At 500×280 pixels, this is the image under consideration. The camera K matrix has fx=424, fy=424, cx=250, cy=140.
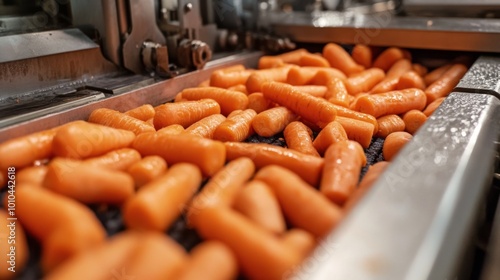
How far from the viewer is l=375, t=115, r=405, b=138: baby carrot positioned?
168 cm

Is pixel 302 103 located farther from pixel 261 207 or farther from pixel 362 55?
pixel 362 55

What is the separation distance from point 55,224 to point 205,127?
2.42 feet

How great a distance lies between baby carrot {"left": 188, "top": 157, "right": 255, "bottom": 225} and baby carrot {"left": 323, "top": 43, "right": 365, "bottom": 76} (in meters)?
1.39

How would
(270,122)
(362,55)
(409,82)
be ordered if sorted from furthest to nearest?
(362,55), (409,82), (270,122)

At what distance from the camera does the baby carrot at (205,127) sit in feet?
4.86

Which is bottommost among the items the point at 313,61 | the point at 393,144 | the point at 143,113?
the point at 393,144

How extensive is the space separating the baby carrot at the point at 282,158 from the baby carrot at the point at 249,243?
0.34m

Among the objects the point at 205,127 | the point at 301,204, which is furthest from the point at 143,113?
the point at 301,204

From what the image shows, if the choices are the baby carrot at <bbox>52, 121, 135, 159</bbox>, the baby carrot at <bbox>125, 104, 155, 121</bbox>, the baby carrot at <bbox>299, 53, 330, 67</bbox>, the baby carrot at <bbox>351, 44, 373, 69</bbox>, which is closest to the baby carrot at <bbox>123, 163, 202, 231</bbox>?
the baby carrot at <bbox>52, 121, 135, 159</bbox>

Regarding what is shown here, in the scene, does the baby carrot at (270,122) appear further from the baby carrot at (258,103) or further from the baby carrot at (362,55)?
the baby carrot at (362,55)

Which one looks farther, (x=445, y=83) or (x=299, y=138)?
(x=445, y=83)

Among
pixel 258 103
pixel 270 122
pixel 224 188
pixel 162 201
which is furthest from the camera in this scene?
pixel 258 103

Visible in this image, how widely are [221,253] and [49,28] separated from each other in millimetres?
1518

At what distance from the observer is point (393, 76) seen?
222 cm
